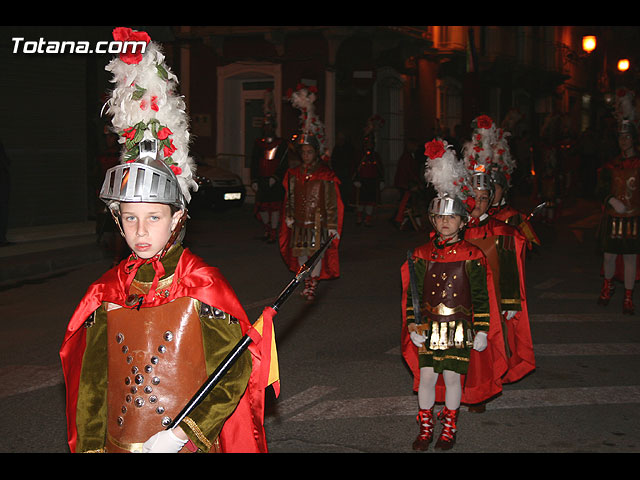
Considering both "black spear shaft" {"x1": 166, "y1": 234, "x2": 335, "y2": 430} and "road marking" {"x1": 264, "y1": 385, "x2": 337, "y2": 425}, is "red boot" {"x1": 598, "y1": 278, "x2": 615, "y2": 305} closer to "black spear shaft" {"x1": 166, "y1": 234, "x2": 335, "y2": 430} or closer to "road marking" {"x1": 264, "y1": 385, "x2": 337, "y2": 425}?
"road marking" {"x1": 264, "y1": 385, "x2": 337, "y2": 425}

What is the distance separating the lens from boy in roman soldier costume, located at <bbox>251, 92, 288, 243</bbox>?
15.6m

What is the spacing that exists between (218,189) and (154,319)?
18617 mm

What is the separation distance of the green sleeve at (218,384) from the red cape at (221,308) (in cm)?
5

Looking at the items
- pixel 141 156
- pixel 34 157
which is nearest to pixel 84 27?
pixel 34 157

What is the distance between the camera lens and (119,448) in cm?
320

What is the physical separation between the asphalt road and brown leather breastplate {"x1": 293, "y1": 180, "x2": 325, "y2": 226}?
3.12 feet

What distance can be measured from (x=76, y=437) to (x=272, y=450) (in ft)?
6.94

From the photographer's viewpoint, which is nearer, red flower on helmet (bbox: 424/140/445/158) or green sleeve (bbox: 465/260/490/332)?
green sleeve (bbox: 465/260/490/332)

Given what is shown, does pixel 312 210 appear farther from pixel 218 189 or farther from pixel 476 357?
pixel 218 189

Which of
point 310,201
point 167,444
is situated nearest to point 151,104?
point 167,444

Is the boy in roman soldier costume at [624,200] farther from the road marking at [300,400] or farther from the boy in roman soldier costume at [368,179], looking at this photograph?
the boy in roman soldier costume at [368,179]

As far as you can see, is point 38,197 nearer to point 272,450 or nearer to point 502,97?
point 272,450

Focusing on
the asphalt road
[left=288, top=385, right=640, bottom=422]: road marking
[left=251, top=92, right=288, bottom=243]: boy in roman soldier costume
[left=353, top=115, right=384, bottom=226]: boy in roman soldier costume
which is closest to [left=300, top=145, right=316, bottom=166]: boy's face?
the asphalt road

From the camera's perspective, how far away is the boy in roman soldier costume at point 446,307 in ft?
17.2
